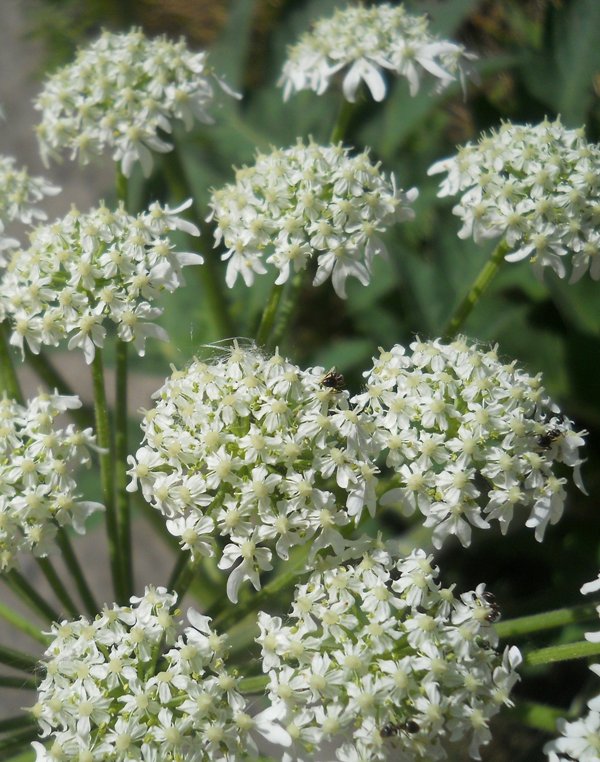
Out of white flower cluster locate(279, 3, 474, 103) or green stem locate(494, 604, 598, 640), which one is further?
white flower cluster locate(279, 3, 474, 103)

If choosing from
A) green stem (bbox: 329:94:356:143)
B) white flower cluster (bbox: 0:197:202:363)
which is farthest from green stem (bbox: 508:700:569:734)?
green stem (bbox: 329:94:356:143)

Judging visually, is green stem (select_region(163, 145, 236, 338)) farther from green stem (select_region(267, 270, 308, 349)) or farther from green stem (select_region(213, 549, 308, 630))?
green stem (select_region(213, 549, 308, 630))

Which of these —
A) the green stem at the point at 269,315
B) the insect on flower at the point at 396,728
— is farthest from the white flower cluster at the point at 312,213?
the insect on flower at the point at 396,728

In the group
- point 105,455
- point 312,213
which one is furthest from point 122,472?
point 312,213

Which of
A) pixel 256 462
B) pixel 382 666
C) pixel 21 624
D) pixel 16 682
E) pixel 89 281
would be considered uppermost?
pixel 89 281

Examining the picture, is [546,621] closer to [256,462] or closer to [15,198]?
[256,462]

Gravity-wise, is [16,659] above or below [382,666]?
above
